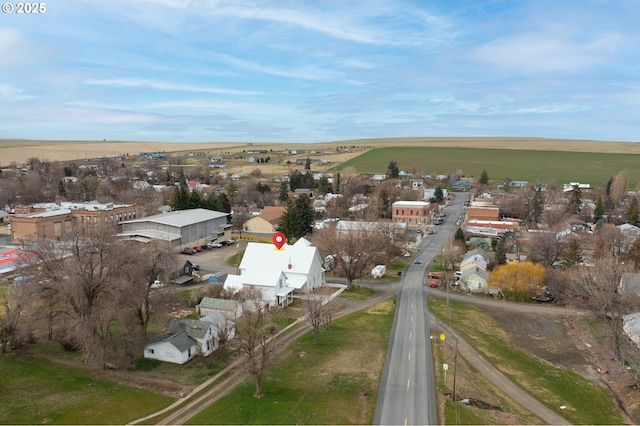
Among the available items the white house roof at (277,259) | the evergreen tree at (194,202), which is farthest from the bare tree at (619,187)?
the evergreen tree at (194,202)

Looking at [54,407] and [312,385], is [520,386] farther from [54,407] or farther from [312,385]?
[54,407]

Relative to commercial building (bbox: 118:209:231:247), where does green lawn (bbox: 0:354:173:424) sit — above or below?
below

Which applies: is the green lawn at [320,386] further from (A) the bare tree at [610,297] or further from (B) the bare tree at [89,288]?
(A) the bare tree at [610,297]

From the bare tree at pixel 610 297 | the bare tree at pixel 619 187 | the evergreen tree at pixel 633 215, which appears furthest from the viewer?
the bare tree at pixel 619 187

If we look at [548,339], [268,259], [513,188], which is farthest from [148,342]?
[513,188]

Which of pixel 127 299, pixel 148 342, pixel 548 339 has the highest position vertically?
pixel 127 299

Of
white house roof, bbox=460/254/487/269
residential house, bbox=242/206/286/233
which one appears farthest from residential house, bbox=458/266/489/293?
residential house, bbox=242/206/286/233

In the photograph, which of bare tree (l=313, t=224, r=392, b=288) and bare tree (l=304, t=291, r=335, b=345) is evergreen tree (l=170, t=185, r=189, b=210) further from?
bare tree (l=304, t=291, r=335, b=345)
